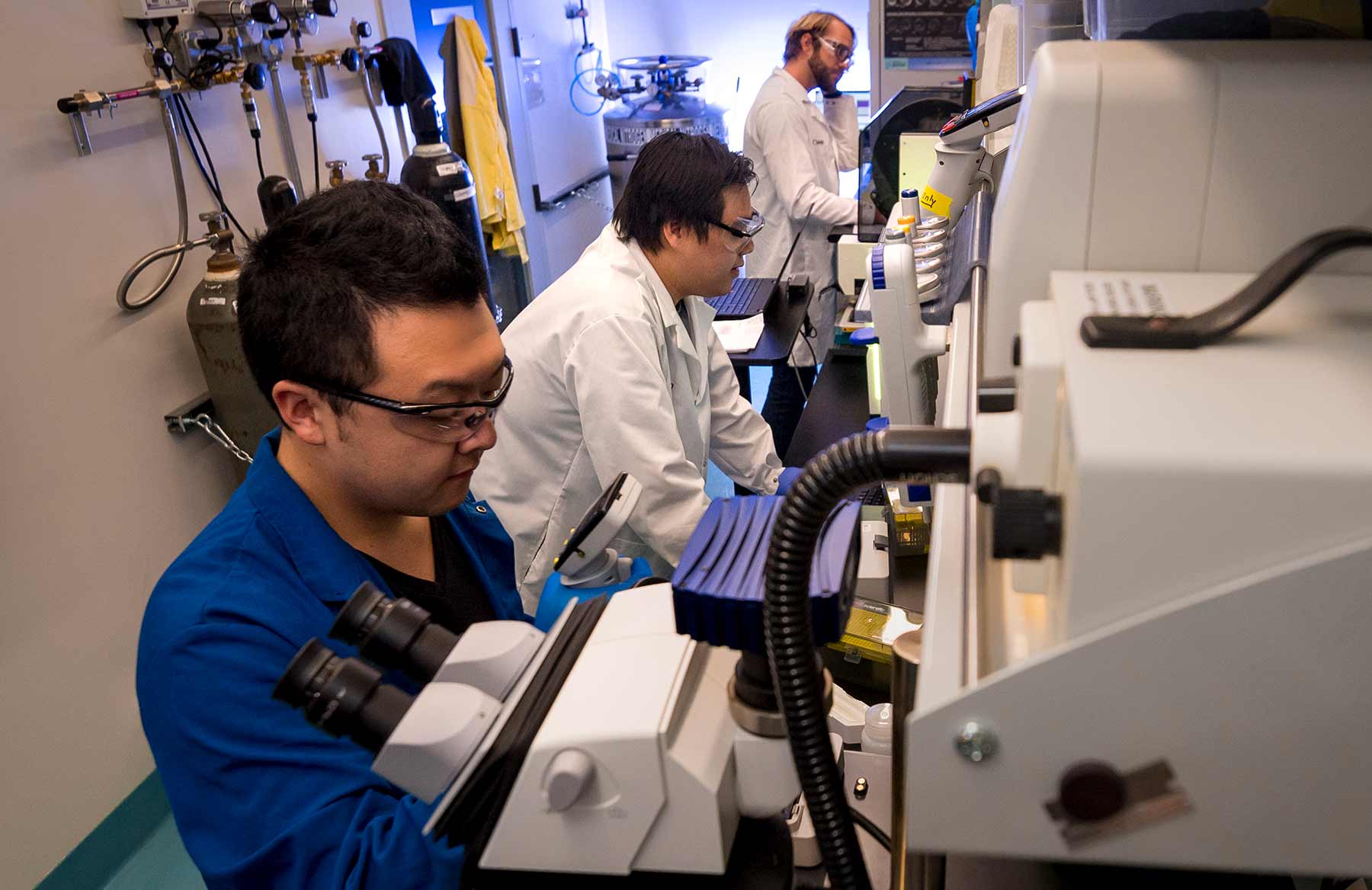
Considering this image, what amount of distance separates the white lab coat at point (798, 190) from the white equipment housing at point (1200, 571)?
9.04 feet

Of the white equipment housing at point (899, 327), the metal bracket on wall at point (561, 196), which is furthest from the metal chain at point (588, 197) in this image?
the white equipment housing at point (899, 327)

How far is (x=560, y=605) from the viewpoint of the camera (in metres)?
1.22

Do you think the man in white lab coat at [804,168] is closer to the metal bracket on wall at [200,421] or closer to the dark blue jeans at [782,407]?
the dark blue jeans at [782,407]

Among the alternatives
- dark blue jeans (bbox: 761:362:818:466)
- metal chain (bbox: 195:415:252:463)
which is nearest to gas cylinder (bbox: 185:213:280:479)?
metal chain (bbox: 195:415:252:463)

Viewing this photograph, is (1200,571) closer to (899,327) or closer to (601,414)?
(899,327)

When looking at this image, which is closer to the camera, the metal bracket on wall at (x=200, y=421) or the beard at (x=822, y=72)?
the metal bracket on wall at (x=200, y=421)

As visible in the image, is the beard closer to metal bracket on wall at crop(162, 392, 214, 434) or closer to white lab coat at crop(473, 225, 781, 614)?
white lab coat at crop(473, 225, 781, 614)

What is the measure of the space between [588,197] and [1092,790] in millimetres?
5223

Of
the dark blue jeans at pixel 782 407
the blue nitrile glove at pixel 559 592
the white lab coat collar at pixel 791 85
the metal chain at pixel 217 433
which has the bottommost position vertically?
the dark blue jeans at pixel 782 407

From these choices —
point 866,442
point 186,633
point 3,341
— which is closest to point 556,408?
point 186,633

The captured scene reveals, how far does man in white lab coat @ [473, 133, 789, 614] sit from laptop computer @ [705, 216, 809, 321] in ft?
2.14

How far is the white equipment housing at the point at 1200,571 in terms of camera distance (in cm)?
45

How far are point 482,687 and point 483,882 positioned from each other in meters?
0.14

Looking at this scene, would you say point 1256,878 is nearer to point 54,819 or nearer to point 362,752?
point 362,752
